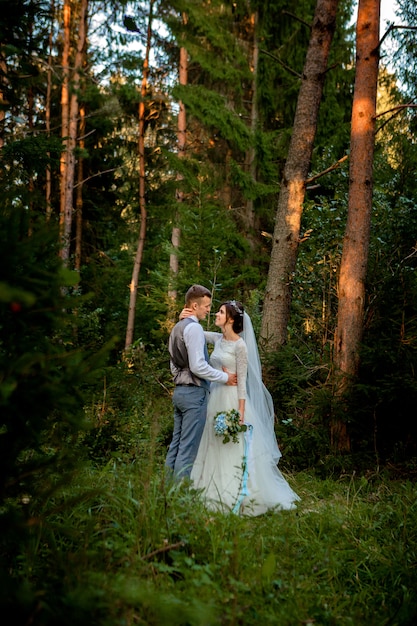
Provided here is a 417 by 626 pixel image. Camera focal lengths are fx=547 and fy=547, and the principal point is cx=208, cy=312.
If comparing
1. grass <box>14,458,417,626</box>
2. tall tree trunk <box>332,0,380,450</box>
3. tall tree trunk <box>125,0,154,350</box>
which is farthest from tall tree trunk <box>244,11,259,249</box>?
grass <box>14,458,417,626</box>

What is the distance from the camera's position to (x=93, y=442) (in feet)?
21.5

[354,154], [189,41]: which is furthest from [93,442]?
[189,41]

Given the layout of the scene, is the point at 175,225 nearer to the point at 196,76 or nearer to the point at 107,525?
the point at 196,76

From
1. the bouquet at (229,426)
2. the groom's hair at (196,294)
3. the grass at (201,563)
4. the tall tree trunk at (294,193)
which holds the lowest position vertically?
the grass at (201,563)

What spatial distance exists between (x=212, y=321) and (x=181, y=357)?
3422mm

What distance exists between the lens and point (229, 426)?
571 cm

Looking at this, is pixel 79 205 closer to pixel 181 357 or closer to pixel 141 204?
pixel 141 204

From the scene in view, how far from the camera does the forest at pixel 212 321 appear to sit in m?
2.76

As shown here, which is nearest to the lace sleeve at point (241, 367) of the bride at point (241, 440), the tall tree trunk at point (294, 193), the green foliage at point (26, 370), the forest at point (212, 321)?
Answer: the bride at point (241, 440)

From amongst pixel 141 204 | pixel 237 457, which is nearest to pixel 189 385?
pixel 237 457

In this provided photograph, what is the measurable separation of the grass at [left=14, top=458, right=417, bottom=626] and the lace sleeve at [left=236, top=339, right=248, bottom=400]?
1449 millimetres

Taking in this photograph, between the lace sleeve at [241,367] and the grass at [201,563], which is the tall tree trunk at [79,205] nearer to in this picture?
the lace sleeve at [241,367]

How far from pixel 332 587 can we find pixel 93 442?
3.64 metres

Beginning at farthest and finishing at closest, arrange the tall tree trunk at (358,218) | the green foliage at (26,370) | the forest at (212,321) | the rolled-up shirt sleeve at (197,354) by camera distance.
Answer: the tall tree trunk at (358,218) < the rolled-up shirt sleeve at (197,354) < the forest at (212,321) < the green foliage at (26,370)
